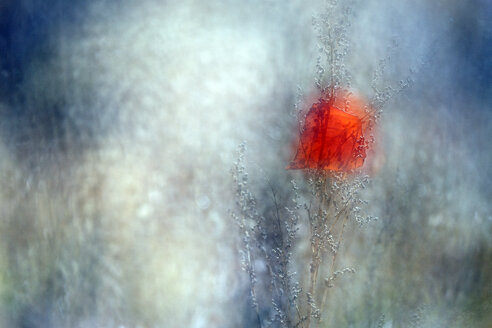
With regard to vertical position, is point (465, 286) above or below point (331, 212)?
below

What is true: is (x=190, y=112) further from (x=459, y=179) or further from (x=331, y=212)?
(x=459, y=179)

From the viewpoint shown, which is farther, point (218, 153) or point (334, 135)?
point (218, 153)

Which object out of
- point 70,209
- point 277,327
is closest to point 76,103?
point 70,209
